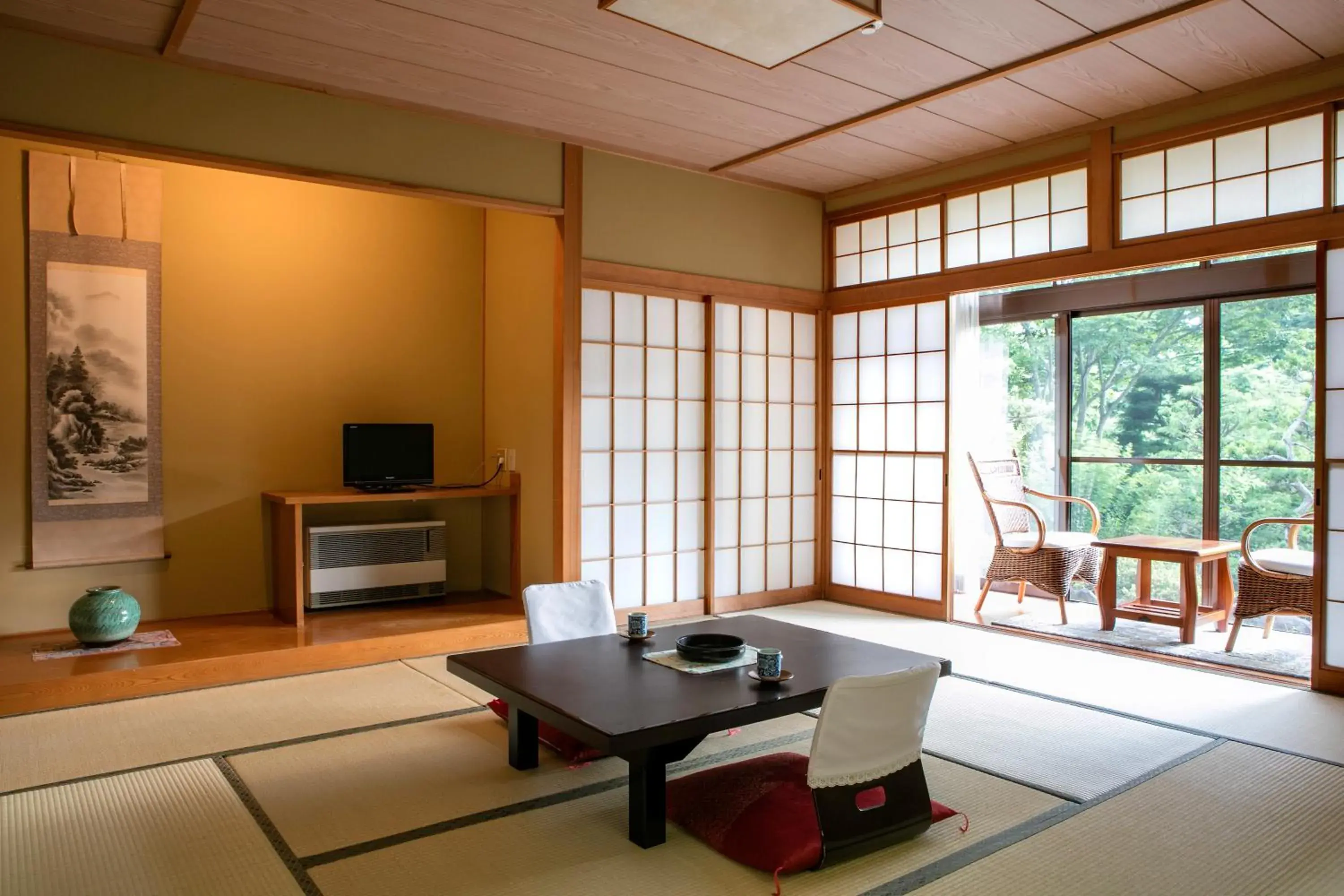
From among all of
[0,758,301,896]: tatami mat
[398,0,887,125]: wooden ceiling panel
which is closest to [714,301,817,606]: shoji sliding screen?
[398,0,887,125]: wooden ceiling panel

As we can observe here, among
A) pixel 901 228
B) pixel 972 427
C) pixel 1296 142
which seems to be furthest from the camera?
pixel 972 427

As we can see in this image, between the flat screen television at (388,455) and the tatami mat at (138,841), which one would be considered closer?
the tatami mat at (138,841)

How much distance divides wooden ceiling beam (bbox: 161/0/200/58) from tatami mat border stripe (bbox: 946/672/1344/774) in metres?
3.43

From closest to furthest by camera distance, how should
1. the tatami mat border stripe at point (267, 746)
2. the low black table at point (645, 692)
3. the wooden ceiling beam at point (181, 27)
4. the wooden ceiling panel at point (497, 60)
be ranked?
the low black table at point (645, 692)
the tatami mat border stripe at point (267, 746)
the wooden ceiling beam at point (181, 27)
the wooden ceiling panel at point (497, 60)

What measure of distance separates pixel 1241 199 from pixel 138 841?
196 inches

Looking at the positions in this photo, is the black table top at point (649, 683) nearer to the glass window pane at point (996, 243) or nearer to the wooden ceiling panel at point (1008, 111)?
the wooden ceiling panel at point (1008, 111)

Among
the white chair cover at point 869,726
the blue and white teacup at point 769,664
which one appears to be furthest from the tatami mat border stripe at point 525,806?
the white chair cover at point 869,726

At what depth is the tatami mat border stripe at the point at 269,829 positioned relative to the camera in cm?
222

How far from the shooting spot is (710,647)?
295cm

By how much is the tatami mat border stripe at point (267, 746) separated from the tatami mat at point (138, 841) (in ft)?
0.10

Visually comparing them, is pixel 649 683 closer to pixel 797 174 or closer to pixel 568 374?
pixel 568 374

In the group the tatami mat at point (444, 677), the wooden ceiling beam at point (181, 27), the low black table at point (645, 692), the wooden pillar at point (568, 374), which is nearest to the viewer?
the low black table at point (645, 692)

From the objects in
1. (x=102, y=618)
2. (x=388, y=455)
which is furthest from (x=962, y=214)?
(x=102, y=618)

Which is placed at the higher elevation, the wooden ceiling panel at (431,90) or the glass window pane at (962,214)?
the wooden ceiling panel at (431,90)
